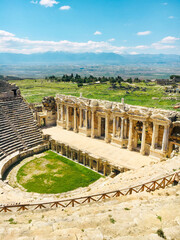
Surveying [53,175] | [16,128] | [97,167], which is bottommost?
[53,175]

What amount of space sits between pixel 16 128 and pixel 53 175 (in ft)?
32.4

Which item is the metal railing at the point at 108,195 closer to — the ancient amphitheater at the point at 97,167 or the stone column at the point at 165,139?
the ancient amphitheater at the point at 97,167

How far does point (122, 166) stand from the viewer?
21.4 metres

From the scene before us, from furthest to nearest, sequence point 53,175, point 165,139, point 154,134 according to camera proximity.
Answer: point 154,134 < point 165,139 < point 53,175

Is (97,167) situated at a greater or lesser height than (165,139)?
lesser

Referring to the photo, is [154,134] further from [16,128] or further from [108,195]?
[16,128]

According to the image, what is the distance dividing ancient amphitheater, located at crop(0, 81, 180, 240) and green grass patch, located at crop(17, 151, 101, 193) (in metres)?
0.94

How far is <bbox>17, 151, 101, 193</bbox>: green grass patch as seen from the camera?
2010 cm

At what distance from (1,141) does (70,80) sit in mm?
88811

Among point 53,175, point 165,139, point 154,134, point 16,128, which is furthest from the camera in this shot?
point 16,128

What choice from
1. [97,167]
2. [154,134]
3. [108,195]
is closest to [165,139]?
[154,134]

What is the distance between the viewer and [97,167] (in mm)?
23078

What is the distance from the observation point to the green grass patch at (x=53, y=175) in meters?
20.1

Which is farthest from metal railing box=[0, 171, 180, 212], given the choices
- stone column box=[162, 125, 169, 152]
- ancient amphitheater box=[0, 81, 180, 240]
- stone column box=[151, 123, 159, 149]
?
stone column box=[151, 123, 159, 149]
